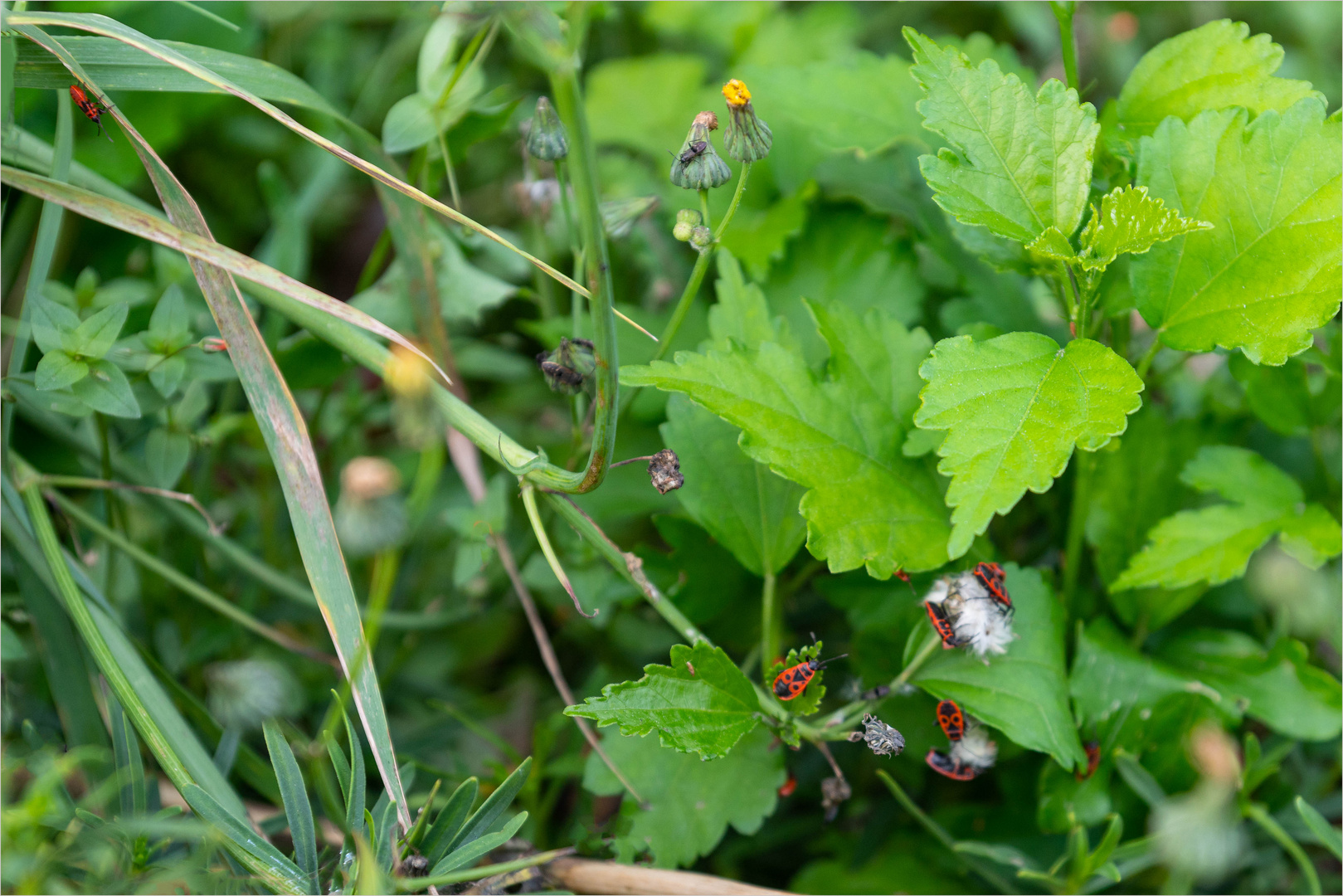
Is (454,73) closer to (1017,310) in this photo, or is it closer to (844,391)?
(844,391)

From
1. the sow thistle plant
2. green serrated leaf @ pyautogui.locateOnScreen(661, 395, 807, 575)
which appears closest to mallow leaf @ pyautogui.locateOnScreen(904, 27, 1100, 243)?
the sow thistle plant

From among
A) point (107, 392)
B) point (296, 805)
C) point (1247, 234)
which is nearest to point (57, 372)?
point (107, 392)

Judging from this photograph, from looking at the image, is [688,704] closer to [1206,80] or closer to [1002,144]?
Answer: [1002,144]

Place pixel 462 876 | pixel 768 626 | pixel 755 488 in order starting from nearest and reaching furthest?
pixel 462 876
pixel 768 626
pixel 755 488

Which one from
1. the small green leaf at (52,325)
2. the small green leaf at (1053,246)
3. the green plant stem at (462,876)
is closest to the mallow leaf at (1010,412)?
the small green leaf at (1053,246)

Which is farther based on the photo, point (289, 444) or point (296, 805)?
point (289, 444)

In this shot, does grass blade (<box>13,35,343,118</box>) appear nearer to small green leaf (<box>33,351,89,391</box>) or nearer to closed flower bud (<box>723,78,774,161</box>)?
small green leaf (<box>33,351,89,391</box>)

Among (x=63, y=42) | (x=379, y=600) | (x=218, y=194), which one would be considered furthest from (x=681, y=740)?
(x=218, y=194)
